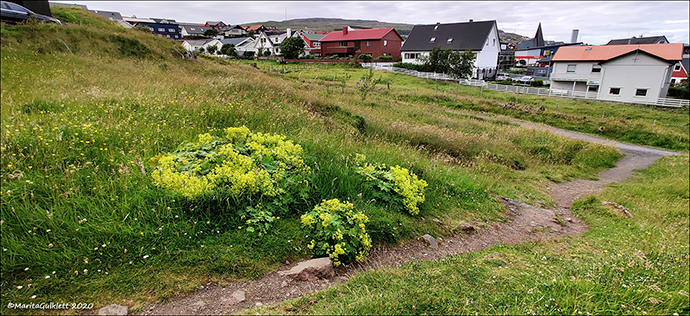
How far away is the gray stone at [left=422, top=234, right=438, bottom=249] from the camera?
206 inches

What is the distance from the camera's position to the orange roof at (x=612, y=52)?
40.8 meters

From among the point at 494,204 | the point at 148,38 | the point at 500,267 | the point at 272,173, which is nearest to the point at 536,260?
the point at 500,267

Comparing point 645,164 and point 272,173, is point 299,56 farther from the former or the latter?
point 272,173

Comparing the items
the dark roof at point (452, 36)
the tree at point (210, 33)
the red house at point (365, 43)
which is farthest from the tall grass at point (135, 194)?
the tree at point (210, 33)

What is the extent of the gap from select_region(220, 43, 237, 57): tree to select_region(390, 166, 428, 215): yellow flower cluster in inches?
2721

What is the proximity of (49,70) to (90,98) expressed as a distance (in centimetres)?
507

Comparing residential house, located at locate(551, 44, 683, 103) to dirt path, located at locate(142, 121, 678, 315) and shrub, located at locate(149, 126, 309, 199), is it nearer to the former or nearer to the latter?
dirt path, located at locate(142, 121, 678, 315)

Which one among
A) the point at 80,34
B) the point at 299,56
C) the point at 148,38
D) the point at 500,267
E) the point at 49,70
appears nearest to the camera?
the point at 500,267

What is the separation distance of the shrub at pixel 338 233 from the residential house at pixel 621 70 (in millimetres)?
50641

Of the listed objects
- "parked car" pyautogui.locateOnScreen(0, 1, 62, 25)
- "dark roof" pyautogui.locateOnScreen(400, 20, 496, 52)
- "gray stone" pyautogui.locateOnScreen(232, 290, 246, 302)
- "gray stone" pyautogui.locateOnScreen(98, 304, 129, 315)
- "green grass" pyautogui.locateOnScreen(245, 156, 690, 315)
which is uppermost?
"dark roof" pyautogui.locateOnScreen(400, 20, 496, 52)

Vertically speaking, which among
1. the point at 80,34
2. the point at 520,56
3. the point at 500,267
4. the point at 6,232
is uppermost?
the point at 520,56

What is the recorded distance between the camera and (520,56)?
110 meters

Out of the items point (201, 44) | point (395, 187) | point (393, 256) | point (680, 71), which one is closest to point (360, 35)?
point (201, 44)

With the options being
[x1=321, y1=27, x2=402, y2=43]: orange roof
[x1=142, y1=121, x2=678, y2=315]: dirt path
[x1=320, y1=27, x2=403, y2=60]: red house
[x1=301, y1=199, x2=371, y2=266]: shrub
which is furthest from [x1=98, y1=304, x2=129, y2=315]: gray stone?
[x1=321, y1=27, x2=402, y2=43]: orange roof
